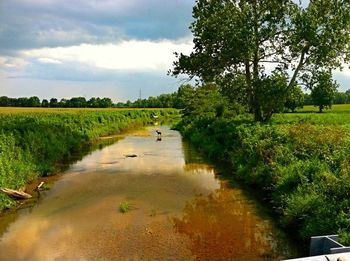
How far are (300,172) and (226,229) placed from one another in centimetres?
334

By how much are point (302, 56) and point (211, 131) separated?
9370 mm

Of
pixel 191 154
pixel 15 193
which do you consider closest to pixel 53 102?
pixel 191 154

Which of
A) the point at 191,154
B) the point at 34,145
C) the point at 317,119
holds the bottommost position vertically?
the point at 191,154

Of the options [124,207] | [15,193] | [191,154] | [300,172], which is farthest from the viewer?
[191,154]

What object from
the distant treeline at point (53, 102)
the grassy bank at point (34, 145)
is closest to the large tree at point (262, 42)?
the grassy bank at point (34, 145)

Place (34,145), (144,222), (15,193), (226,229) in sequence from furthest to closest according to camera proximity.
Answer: (34,145)
(15,193)
(144,222)
(226,229)

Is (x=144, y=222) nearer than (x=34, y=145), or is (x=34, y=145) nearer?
(x=144, y=222)

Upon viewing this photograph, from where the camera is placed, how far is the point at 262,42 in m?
26.6

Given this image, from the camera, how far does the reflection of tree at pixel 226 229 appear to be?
397 inches

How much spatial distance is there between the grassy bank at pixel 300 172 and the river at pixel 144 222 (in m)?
0.83

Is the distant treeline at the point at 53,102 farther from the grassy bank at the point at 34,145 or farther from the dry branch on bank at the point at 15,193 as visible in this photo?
the dry branch on bank at the point at 15,193

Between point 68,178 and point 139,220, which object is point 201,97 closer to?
point 68,178

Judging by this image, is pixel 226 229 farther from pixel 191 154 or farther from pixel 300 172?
pixel 191 154

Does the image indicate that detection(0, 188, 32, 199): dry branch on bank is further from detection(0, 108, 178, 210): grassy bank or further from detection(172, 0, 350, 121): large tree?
detection(172, 0, 350, 121): large tree
